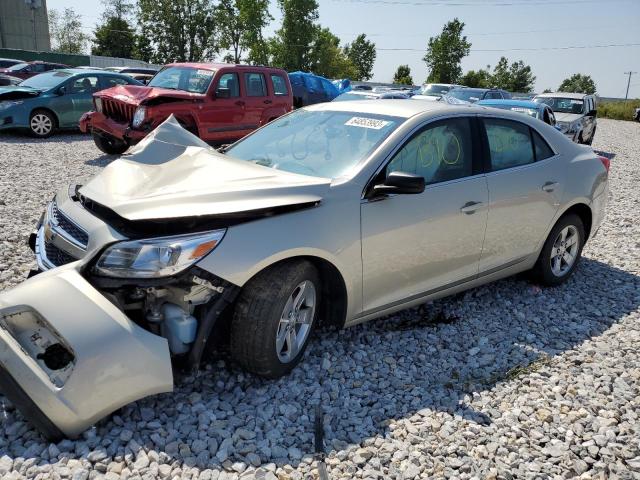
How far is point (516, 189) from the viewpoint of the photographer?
415 cm

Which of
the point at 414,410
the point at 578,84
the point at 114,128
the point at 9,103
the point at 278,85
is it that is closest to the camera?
the point at 414,410

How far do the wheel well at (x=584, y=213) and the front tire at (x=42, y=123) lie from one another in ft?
37.8

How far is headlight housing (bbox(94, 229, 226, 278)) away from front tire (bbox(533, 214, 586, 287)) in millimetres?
3202

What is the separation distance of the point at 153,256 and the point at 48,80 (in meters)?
12.3

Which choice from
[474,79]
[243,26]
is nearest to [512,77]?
[474,79]

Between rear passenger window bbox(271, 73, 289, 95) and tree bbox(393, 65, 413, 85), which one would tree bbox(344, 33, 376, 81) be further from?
rear passenger window bbox(271, 73, 289, 95)

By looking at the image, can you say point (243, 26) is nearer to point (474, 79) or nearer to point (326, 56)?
point (326, 56)

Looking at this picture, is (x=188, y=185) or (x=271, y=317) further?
(x=188, y=185)

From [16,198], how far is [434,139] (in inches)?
218

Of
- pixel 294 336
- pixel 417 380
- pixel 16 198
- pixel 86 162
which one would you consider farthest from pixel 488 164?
pixel 86 162

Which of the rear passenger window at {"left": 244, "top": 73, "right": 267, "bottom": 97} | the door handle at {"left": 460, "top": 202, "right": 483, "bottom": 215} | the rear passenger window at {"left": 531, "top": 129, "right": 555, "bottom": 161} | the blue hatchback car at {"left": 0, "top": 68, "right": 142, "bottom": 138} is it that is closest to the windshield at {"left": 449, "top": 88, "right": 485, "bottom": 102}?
the rear passenger window at {"left": 244, "top": 73, "right": 267, "bottom": 97}

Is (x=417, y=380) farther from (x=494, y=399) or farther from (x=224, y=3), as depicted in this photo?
(x=224, y=3)

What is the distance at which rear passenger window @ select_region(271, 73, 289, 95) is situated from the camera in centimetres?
1141

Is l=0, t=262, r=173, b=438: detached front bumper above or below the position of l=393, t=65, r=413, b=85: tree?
below
